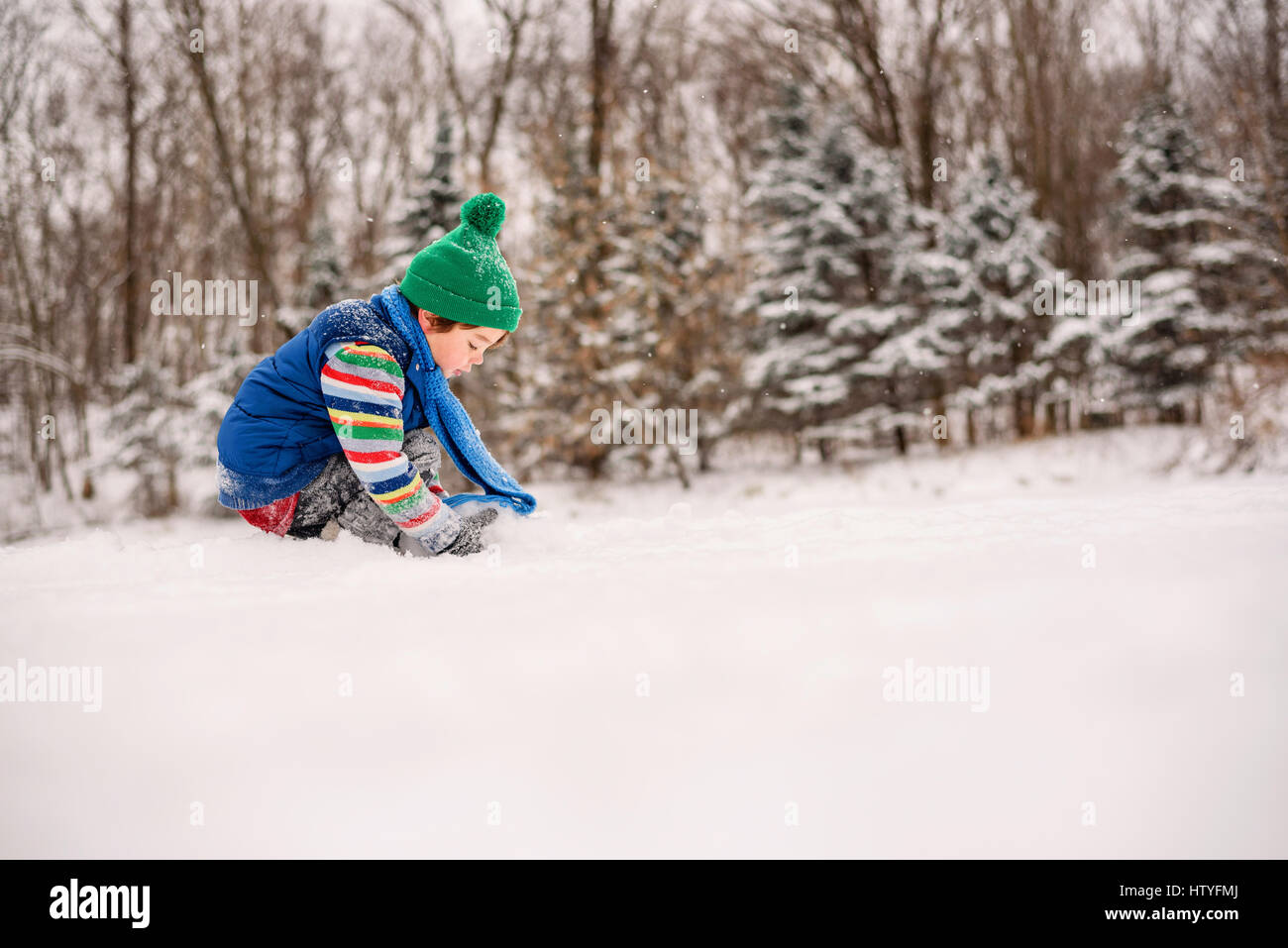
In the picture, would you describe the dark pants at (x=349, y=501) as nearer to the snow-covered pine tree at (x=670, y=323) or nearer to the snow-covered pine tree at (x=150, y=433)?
the snow-covered pine tree at (x=670, y=323)

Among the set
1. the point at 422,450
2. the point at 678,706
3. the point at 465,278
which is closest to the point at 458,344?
the point at 465,278

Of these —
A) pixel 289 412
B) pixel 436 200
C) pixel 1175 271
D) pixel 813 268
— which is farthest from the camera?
pixel 813 268

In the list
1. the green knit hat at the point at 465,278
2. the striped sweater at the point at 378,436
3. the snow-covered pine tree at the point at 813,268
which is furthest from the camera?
the snow-covered pine tree at the point at 813,268

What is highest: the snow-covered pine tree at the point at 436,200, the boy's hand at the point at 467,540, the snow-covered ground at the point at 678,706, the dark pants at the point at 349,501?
the snow-covered pine tree at the point at 436,200

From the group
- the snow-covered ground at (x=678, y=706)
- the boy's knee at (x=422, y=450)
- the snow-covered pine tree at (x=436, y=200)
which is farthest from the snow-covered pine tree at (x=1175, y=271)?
the boy's knee at (x=422, y=450)

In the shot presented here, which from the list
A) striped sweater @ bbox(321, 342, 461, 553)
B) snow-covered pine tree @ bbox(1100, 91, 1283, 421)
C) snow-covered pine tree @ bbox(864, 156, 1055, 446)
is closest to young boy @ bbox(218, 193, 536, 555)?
striped sweater @ bbox(321, 342, 461, 553)

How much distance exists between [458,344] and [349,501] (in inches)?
19.9

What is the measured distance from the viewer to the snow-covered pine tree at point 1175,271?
9.52m

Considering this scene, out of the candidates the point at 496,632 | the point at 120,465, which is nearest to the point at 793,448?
the point at 120,465

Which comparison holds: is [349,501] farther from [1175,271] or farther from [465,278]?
[1175,271]

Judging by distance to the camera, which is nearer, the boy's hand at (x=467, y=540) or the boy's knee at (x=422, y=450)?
the boy's hand at (x=467, y=540)

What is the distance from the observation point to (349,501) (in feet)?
6.48

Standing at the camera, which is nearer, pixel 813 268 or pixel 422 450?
pixel 422 450

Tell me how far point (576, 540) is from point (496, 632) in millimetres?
595
